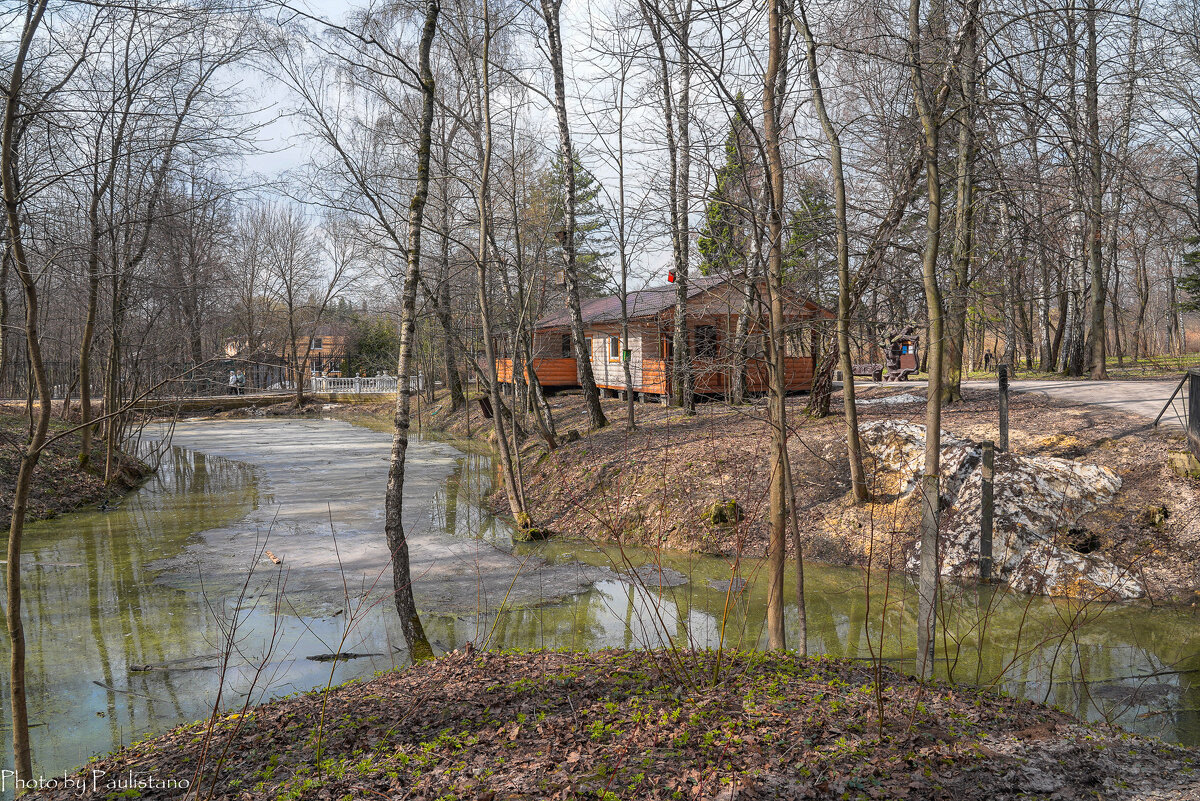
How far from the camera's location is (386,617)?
7328 millimetres

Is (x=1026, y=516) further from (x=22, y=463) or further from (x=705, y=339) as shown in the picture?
(x=22, y=463)

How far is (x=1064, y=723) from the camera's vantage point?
13.5 ft

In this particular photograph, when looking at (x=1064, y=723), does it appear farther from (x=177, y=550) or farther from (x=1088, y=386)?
(x=1088, y=386)

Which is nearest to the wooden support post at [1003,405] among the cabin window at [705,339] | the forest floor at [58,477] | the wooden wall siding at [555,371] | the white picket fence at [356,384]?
the cabin window at [705,339]

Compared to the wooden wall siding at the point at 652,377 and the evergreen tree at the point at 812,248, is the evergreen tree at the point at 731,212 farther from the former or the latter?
the wooden wall siding at the point at 652,377

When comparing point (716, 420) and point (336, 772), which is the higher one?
point (716, 420)

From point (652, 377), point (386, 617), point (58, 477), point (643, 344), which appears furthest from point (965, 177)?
point (643, 344)

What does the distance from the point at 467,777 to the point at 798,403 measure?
12.6m

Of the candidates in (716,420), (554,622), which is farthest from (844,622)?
(716,420)

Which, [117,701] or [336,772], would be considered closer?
[336,772]

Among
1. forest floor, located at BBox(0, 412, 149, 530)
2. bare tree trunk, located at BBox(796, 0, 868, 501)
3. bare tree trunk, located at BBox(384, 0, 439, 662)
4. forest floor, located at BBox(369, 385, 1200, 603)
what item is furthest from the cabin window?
forest floor, located at BBox(0, 412, 149, 530)

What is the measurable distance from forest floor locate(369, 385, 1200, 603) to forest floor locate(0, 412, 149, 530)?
7.53 meters

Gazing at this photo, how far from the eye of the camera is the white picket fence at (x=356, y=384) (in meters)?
36.8

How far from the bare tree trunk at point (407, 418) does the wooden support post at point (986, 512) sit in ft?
20.1
